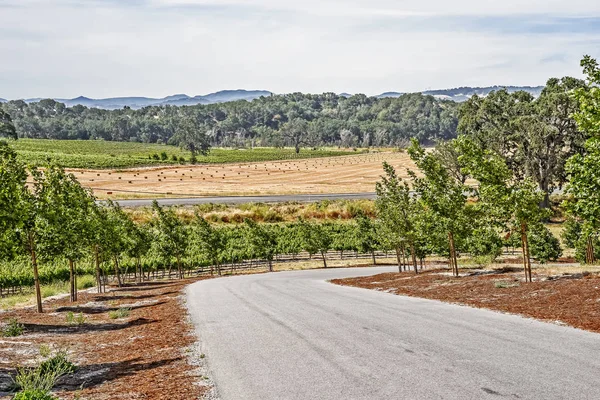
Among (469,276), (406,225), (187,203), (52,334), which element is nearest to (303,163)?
(187,203)

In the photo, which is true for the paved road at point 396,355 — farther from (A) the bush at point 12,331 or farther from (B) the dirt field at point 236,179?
(B) the dirt field at point 236,179

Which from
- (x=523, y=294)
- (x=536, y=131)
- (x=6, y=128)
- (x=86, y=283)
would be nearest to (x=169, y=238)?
(x=86, y=283)

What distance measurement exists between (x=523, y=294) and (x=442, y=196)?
433 inches

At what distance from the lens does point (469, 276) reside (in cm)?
3138

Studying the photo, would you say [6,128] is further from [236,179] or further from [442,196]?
[442,196]

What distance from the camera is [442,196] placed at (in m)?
32.6

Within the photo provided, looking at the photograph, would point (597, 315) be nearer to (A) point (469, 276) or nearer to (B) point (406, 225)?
(A) point (469, 276)

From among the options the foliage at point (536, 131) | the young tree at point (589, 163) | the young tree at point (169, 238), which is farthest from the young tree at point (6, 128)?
the young tree at point (589, 163)

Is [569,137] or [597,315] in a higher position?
[569,137]

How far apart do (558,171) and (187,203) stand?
166 feet

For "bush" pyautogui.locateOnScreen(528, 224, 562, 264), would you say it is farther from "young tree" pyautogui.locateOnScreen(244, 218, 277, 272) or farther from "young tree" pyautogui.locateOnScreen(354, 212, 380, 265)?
"young tree" pyautogui.locateOnScreen(244, 218, 277, 272)

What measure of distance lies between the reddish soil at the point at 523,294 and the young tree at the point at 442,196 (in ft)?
10.0

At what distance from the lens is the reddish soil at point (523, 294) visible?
58.7 feet

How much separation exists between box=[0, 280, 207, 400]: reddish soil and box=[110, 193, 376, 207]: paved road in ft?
176
